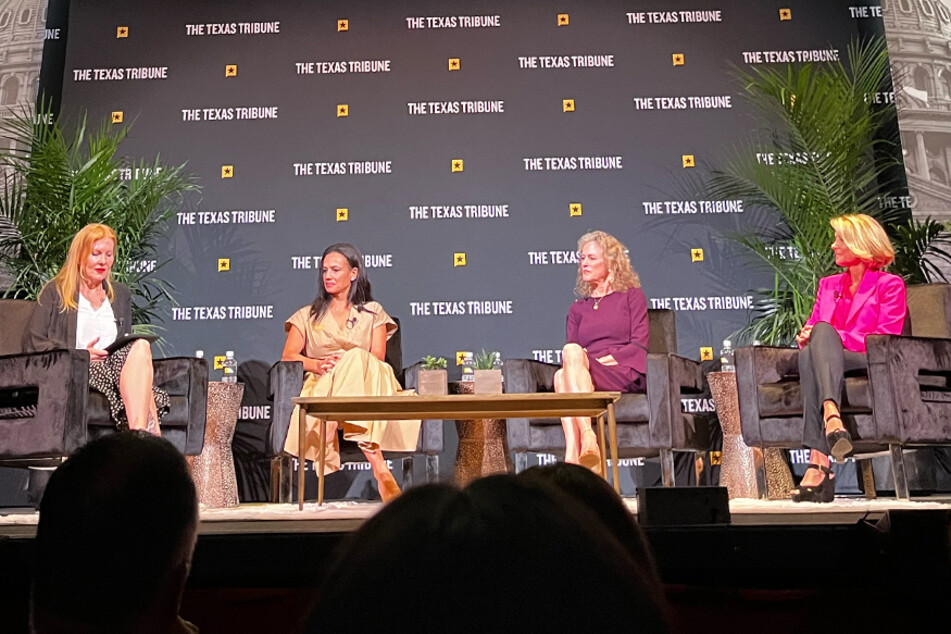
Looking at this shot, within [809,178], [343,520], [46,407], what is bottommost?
[343,520]

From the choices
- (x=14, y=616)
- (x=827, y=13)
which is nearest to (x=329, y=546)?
(x=14, y=616)

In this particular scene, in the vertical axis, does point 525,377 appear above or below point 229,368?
below

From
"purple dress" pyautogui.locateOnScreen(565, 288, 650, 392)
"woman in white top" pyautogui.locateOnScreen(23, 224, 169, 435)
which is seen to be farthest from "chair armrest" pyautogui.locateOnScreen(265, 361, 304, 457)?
"purple dress" pyautogui.locateOnScreen(565, 288, 650, 392)

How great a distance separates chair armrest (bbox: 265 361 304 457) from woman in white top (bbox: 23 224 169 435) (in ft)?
1.64

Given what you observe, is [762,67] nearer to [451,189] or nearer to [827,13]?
[827,13]

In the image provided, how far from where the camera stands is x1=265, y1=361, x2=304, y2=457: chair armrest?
14.0 ft

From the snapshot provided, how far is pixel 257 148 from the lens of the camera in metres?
5.52

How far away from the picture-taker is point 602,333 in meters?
4.54

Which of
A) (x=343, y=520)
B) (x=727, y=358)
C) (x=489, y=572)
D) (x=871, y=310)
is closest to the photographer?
(x=489, y=572)

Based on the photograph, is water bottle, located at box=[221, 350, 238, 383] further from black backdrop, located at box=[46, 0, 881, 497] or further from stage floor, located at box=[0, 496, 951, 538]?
stage floor, located at box=[0, 496, 951, 538]

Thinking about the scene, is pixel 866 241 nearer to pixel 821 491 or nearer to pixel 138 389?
pixel 821 491

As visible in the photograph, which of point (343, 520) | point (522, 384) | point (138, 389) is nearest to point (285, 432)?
point (138, 389)

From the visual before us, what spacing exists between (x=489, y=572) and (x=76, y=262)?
409 cm

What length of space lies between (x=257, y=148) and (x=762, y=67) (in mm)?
2988
